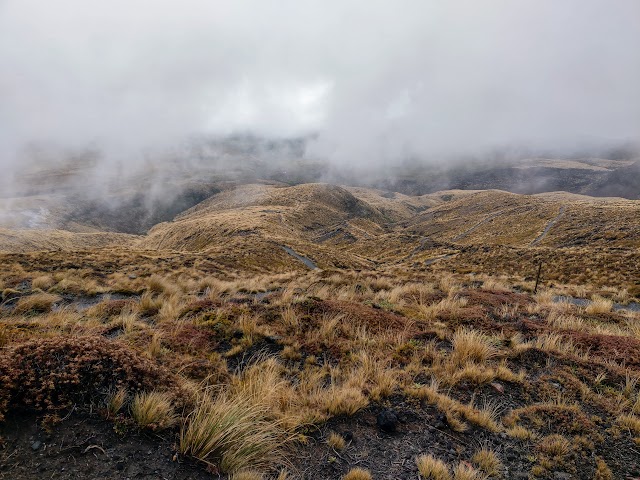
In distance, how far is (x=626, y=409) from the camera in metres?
5.32

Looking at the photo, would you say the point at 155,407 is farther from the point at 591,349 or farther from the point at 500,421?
the point at 591,349

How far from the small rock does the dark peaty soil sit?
2505 mm

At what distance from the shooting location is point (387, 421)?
15.4 feet

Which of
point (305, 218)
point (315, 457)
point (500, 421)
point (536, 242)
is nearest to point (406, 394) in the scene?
point (500, 421)

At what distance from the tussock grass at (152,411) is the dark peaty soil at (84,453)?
0.42 feet

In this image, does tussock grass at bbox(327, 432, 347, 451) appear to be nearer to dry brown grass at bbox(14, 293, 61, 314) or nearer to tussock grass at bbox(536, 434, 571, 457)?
tussock grass at bbox(536, 434, 571, 457)

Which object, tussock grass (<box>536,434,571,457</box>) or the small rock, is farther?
the small rock

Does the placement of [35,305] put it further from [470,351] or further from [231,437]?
[470,351]

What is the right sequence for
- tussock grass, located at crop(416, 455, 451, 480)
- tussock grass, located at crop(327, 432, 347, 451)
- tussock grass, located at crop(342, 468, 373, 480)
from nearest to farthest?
tussock grass, located at crop(342, 468, 373, 480) → tussock grass, located at crop(416, 455, 451, 480) → tussock grass, located at crop(327, 432, 347, 451)

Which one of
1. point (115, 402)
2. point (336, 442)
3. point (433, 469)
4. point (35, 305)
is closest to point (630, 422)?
point (433, 469)

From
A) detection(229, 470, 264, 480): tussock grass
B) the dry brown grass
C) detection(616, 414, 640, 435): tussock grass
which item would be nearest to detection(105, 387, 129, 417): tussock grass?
detection(229, 470, 264, 480): tussock grass

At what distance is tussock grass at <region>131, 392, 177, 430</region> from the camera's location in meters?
3.41

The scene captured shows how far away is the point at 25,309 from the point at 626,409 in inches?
554

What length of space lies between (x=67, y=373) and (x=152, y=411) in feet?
3.37
